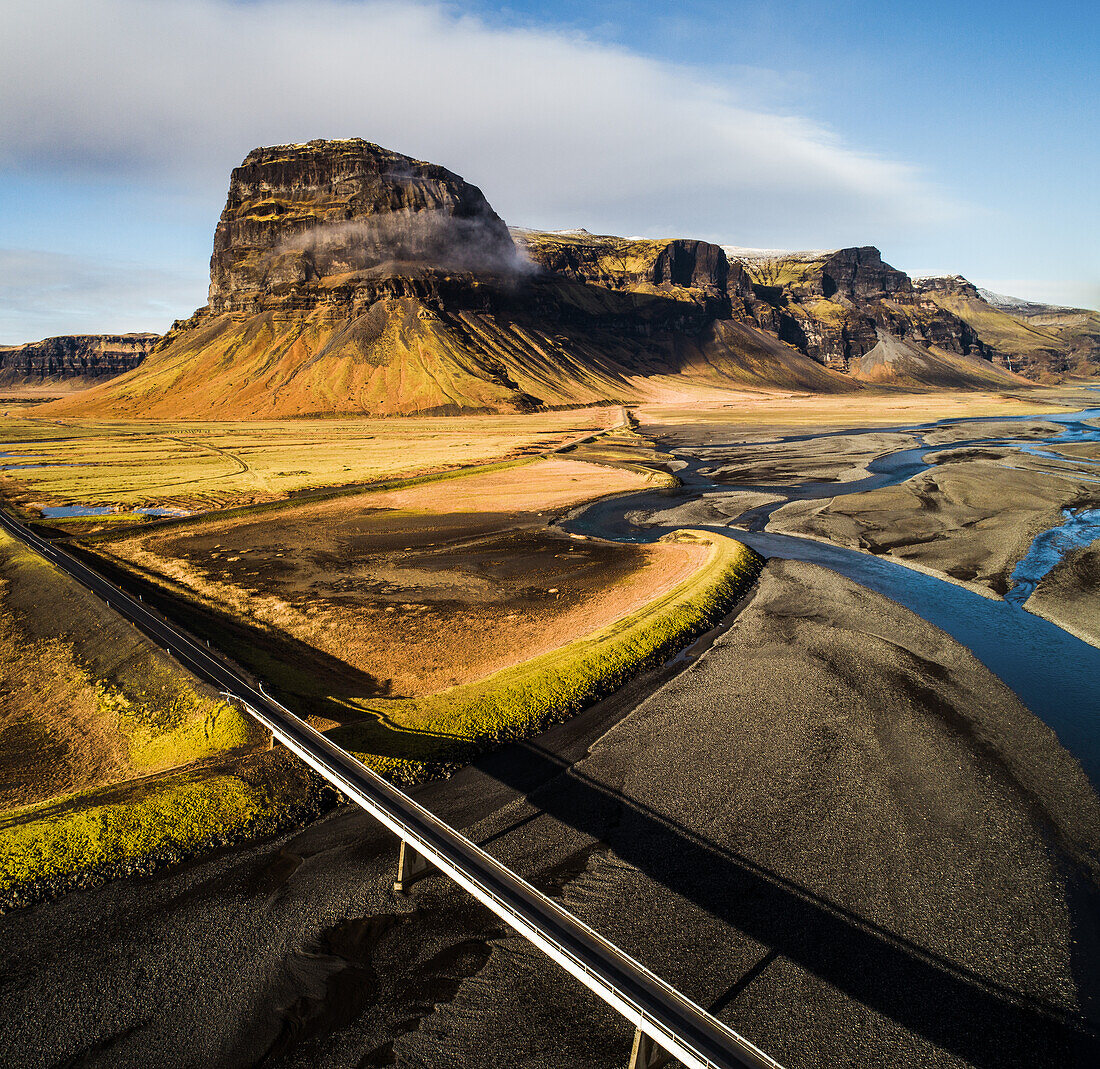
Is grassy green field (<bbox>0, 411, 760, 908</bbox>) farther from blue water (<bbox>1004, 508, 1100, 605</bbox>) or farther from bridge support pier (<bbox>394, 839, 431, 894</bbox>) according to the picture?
blue water (<bbox>1004, 508, 1100, 605</bbox>)

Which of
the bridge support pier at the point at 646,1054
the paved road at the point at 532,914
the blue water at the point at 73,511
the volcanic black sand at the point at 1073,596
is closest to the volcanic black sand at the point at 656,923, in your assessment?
the bridge support pier at the point at 646,1054

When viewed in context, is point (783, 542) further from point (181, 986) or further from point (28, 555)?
point (28, 555)

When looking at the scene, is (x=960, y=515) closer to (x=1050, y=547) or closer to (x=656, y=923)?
(x=1050, y=547)

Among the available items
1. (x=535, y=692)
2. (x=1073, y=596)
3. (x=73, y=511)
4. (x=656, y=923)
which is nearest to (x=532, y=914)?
(x=656, y=923)

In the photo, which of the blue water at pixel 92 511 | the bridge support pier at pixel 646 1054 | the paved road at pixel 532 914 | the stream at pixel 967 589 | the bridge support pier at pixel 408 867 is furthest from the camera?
the blue water at pixel 92 511

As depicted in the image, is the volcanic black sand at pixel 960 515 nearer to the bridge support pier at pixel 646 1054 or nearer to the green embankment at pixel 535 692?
the green embankment at pixel 535 692

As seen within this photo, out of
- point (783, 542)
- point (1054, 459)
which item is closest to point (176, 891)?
point (783, 542)
